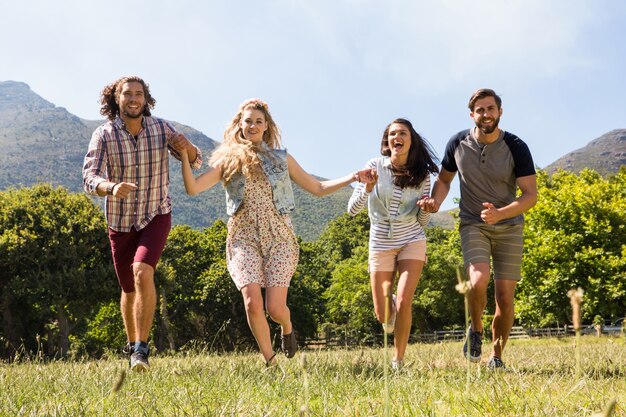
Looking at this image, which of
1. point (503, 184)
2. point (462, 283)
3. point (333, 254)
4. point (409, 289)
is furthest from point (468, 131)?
point (333, 254)

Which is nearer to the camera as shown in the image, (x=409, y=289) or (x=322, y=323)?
(x=409, y=289)

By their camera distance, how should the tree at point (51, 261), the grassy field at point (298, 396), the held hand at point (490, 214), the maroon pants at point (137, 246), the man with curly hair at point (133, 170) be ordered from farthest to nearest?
the tree at point (51, 261), the man with curly hair at point (133, 170), the maroon pants at point (137, 246), the held hand at point (490, 214), the grassy field at point (298, 396)

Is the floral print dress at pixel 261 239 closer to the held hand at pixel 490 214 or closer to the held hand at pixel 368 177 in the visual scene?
the held hand at pixel 368 177

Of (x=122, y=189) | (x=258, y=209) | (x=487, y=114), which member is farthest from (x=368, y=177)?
(x=122, y=189)

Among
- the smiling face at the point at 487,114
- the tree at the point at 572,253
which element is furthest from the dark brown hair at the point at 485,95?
the tree at the point at 572,253

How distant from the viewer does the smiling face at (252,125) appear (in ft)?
20.1

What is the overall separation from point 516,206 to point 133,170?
12.5ft

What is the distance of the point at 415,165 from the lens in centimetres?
636

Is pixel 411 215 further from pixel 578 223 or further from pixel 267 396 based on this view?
pixel 578 223

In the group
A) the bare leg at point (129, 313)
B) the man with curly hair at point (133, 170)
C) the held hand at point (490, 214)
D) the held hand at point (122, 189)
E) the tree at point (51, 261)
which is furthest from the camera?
the tree at point (51, 261)

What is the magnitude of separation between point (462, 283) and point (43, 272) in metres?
31.0

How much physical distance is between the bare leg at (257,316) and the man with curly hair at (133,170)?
3.26 ft

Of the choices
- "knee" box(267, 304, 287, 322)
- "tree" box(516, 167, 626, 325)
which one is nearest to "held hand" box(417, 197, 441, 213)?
"knee" box(267, 304, 287, 322)

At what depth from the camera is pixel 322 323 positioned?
5131cm
